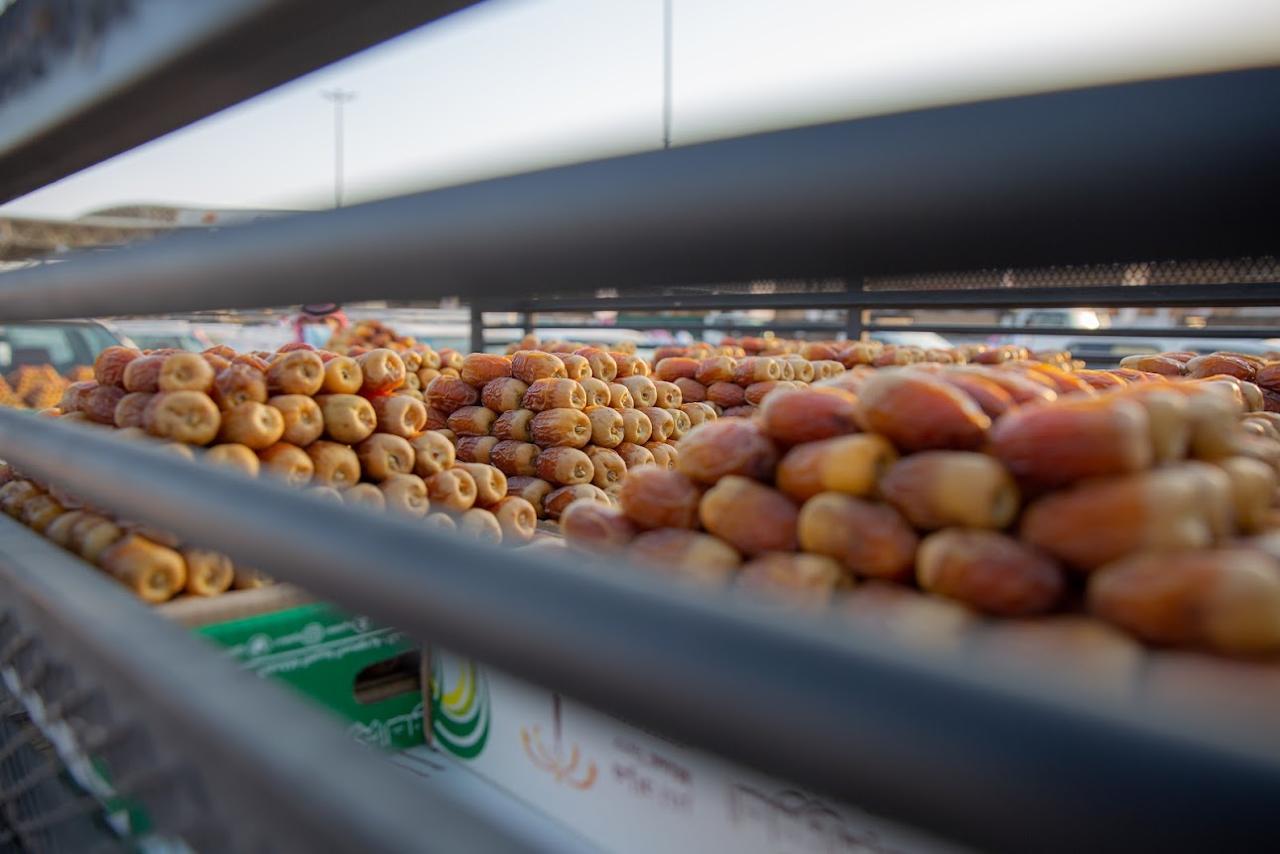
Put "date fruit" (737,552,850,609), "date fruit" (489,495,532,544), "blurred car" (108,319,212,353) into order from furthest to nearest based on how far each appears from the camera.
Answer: "blurred car" (108,319,212,353), "date fruit" (489,495,532,544), "date fruit" (737,552,850,609)

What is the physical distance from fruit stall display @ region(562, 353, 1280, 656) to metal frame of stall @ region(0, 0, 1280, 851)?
413 millimetres

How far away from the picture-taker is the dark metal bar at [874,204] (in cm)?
31

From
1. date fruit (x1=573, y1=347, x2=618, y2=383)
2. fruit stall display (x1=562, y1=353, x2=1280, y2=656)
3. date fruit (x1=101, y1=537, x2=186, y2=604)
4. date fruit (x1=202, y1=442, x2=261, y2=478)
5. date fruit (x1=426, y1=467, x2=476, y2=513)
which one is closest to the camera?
fruit stall display (x1=562, y1=353, x2=1280, y2=656)

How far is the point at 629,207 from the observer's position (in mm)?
432

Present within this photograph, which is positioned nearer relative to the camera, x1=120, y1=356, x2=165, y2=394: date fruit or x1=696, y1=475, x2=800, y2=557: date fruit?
x1=696, y1=475, x2=800, y2=557: date fruit

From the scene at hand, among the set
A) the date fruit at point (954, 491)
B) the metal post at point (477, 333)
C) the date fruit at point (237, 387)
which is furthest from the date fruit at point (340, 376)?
the metal post at point (477, 333)

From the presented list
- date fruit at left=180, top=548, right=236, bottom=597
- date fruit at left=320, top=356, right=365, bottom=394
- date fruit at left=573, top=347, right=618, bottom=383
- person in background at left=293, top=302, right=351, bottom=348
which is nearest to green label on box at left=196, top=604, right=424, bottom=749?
date fruit at left=180, top=548, right=236, bottom=597

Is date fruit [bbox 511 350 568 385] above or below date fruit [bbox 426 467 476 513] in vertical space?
above

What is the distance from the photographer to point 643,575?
1.44ft

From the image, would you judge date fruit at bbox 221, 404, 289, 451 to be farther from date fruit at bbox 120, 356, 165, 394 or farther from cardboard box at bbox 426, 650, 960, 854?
cardboard box at bbox 426, 650, 960, 854

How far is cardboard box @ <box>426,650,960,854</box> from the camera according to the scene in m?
1.42

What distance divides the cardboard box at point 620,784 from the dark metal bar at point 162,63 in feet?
2.40

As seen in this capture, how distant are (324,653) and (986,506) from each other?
146 centimetres

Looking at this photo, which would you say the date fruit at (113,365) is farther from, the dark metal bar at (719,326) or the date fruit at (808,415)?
the dark metal bar at (719,326)
